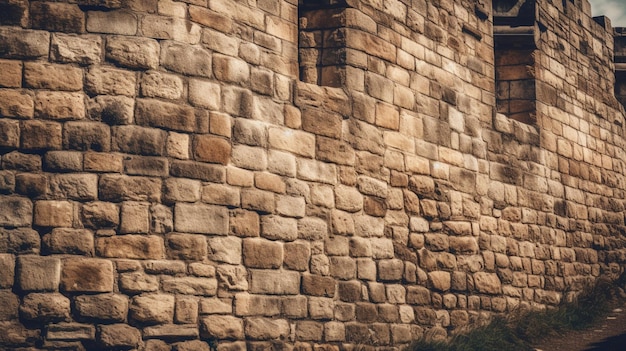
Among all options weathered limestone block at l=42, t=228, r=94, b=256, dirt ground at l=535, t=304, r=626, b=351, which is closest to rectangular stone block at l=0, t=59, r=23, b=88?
weathered limestone block at l=42, t=228, r=94, b=256

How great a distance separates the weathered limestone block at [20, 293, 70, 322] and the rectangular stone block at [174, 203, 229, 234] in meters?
0.90

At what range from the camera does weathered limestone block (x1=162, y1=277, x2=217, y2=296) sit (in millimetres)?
5695

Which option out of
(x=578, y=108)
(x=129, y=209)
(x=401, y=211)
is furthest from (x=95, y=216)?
(x=578, y=108)

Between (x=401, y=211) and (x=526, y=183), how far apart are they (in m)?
2.26

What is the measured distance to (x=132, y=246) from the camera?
561cm

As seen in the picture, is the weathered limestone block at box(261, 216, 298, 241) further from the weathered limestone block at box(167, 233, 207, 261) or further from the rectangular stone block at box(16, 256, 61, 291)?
the rectangular stone block at box(16, 256, 61, 291)

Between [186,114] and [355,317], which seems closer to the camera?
[186,114]

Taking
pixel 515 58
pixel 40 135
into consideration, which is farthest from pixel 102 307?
pixel 515 58

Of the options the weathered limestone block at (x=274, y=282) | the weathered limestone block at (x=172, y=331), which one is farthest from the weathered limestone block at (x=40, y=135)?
the weathered limestone block at (x=274, y=282)

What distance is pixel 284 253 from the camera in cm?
634

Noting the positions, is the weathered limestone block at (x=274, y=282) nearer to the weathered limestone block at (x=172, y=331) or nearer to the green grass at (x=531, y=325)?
the weathered limestone block at (x=172, y=331)

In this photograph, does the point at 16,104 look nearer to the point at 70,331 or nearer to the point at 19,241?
the point at 19,241

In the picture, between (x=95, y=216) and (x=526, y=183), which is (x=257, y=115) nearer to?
(x=95, y=216)

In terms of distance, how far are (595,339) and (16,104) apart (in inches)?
228
